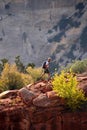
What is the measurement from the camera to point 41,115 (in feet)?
102

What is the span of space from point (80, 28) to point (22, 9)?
1366 inches

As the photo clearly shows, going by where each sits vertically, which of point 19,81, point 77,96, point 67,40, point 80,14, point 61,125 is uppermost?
point 80,14

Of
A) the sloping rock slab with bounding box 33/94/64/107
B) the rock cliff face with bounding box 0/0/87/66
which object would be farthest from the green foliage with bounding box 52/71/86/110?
the rock cliff face with bounding box 0/0/87/66

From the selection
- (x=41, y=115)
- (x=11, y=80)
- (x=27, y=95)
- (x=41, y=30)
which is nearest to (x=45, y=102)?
(x=41, y=115)

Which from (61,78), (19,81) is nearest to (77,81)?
(61,78)

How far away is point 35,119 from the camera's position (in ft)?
102

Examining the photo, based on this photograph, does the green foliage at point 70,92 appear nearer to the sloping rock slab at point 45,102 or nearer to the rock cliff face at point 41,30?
the sloping rock slab at point 45,102

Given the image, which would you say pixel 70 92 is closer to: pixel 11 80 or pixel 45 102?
pixel 45 102

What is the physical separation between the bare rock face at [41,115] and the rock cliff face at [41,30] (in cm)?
12690

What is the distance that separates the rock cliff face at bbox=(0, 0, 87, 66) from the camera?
16900cm

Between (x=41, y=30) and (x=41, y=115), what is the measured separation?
15345cm

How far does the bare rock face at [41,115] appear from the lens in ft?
102

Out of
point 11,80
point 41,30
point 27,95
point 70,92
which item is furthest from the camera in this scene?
point 41,30

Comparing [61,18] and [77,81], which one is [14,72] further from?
[61,18]
